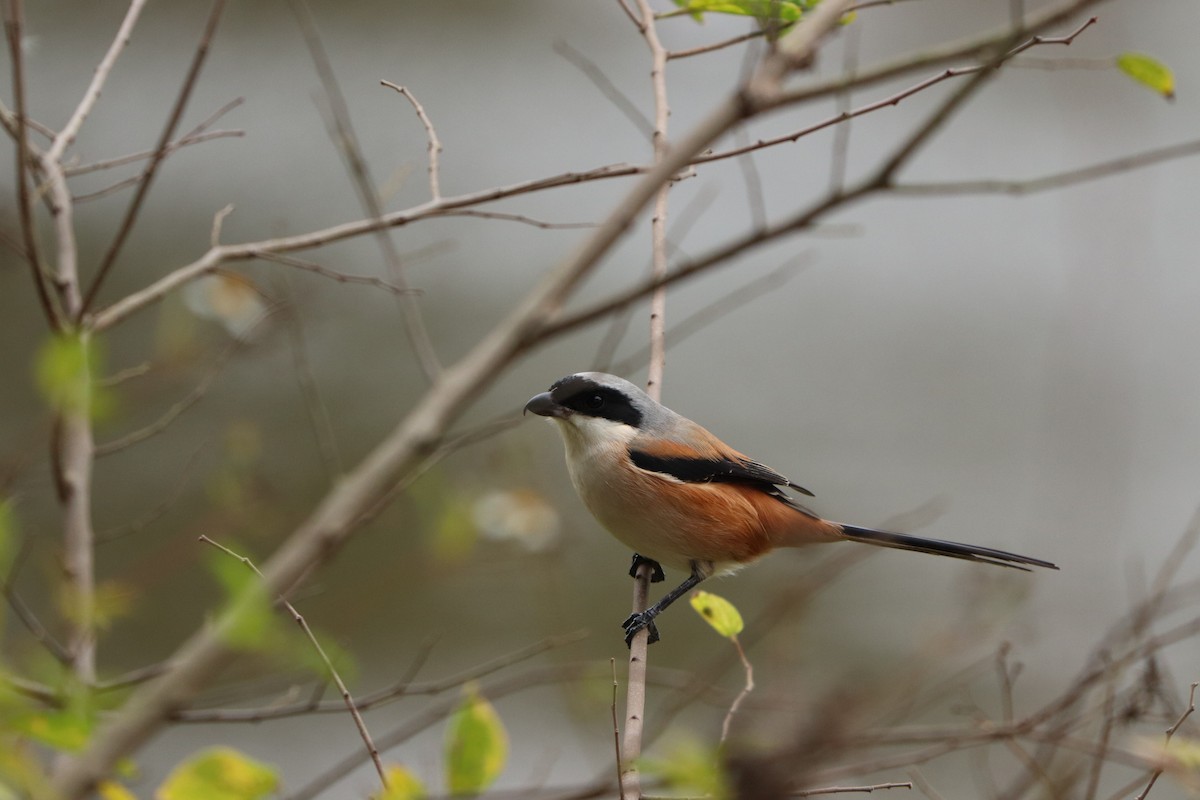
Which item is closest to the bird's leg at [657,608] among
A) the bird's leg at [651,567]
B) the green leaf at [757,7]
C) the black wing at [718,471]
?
the bird's leg at [651,567]

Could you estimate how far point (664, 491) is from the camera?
3316 mm

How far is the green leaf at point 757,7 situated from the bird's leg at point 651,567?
72.3 inches

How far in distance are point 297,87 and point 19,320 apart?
3.47 metres

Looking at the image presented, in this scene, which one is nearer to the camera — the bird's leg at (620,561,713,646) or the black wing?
the bird's leg at (620,561,713,646)

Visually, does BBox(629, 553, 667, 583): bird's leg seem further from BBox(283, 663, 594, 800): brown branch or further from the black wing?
BBox(283, 663, 594, 800): brown branch

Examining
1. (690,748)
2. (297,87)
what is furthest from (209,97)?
(690,748)

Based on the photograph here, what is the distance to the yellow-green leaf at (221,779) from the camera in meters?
1.19

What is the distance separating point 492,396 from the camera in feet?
25.0

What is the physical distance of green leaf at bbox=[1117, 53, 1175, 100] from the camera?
184 cm

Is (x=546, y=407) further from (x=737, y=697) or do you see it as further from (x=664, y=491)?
(x=737, y=697)

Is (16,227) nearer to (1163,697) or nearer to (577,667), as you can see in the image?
(577,667)

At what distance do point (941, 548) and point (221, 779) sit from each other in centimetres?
260

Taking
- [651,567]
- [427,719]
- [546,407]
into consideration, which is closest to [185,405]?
[546,407]

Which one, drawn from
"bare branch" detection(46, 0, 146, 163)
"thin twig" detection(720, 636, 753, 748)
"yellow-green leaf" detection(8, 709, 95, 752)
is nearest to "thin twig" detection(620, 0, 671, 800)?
"thin twig" detection(720, 636, 753, 748)
